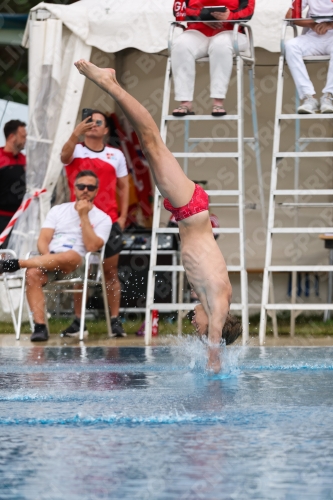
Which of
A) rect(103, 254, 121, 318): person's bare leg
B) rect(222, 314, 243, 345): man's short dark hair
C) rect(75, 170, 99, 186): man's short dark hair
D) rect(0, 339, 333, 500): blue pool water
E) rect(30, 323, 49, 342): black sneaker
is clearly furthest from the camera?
rect(103, 254, 121, 318): person's bare leg

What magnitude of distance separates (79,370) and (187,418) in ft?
6.62

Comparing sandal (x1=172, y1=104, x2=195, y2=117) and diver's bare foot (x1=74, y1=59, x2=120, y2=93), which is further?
sandal (x1=172, y1=104, x2=195, y2=117)

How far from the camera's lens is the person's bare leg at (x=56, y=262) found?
289 inches

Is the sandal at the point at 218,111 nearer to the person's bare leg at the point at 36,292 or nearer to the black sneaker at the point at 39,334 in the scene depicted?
the person's bare leg at the point at 36,292

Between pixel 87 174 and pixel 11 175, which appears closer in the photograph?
pixel 87 174

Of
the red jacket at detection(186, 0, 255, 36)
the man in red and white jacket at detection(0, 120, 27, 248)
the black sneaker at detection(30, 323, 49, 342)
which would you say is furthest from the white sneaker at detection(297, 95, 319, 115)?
the man in red and white jacket at detection(0, 120, 27, 248)

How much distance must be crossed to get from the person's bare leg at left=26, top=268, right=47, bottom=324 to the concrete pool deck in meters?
0.23

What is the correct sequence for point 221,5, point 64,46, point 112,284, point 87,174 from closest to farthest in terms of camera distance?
point 221,5
point 87,174
point 112,284
point 64,46

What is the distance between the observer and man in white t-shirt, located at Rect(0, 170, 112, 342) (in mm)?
7344

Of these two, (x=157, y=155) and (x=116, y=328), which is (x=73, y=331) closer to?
(x=116, y=328)

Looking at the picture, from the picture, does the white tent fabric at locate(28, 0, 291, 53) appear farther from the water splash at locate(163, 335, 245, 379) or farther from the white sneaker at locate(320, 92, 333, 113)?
the water splash at locate(163, 335, 245, 379)

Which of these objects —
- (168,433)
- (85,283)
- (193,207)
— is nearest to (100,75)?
(193,207)

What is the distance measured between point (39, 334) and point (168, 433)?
4591 millimetres

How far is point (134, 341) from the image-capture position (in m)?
7.20
